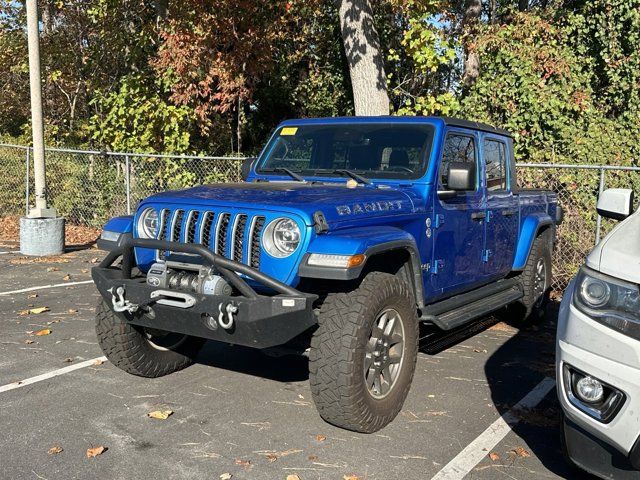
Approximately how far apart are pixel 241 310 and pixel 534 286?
4.15 meters

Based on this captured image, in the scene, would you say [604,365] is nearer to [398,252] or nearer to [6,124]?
[398,252]

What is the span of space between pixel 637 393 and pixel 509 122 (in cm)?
924

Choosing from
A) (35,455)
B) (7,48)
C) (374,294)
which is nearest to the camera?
(35,455)

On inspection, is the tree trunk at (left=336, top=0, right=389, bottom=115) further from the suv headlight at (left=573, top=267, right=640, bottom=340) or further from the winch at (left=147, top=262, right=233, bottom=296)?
the suv headlight at (left=573, top=267, right=640, bottom=340)

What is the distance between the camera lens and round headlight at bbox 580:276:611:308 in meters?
2.92

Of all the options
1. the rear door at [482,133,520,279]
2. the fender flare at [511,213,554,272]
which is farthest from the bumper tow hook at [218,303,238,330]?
the fender flare at [511,213,554,272]

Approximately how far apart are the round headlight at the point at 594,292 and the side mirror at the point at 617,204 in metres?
0.83

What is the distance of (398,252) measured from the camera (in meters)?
4.29

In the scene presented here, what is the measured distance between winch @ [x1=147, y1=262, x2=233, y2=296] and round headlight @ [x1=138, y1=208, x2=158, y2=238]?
31 cm

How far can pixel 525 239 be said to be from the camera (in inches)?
255

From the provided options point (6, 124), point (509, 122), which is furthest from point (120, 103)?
point (6, 124)

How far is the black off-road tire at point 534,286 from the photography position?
6.58 metres

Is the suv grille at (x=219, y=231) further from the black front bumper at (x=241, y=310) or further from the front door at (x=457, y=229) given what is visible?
the front door at (x=457, y=229)

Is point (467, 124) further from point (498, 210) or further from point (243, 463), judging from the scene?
point (243, 463)
